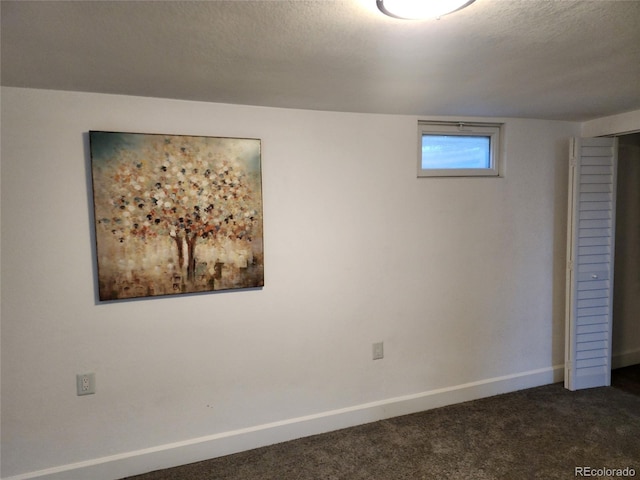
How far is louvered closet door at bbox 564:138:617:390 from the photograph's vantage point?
10.2 ft

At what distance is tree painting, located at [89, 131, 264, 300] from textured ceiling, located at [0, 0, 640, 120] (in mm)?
316

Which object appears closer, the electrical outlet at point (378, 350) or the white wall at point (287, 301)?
the white wall at point (287, 301)

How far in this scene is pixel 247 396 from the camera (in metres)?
2.54

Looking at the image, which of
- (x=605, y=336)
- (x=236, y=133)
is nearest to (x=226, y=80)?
(x=236, y=133)

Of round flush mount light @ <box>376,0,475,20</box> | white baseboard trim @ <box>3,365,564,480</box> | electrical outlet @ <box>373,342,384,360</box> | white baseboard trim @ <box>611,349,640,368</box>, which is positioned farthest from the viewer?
white baseboard trim @ <box>611,349,640,368</box>

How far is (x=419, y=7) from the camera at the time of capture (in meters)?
1.20

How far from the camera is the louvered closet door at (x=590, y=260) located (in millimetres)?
3098

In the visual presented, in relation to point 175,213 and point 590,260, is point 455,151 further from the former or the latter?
point 175,213

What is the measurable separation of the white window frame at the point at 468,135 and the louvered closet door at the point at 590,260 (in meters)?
0.60

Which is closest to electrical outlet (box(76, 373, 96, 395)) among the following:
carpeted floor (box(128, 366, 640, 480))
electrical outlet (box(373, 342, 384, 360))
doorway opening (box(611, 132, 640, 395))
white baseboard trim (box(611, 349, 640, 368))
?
carpeted floor (box(128, 366, 640, 480))

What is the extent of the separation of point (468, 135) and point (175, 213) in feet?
7.45

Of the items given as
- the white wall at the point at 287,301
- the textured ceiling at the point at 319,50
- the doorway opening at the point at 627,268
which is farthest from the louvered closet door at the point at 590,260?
the textured ceiling at the point at 319,50

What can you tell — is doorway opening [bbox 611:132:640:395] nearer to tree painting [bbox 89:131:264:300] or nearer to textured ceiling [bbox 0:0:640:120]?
textured ceiling [bbox 0:0:640:120]

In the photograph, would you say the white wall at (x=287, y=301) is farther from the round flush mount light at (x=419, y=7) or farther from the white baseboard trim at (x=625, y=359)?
the round flush mount light at (x=419, y=7)
